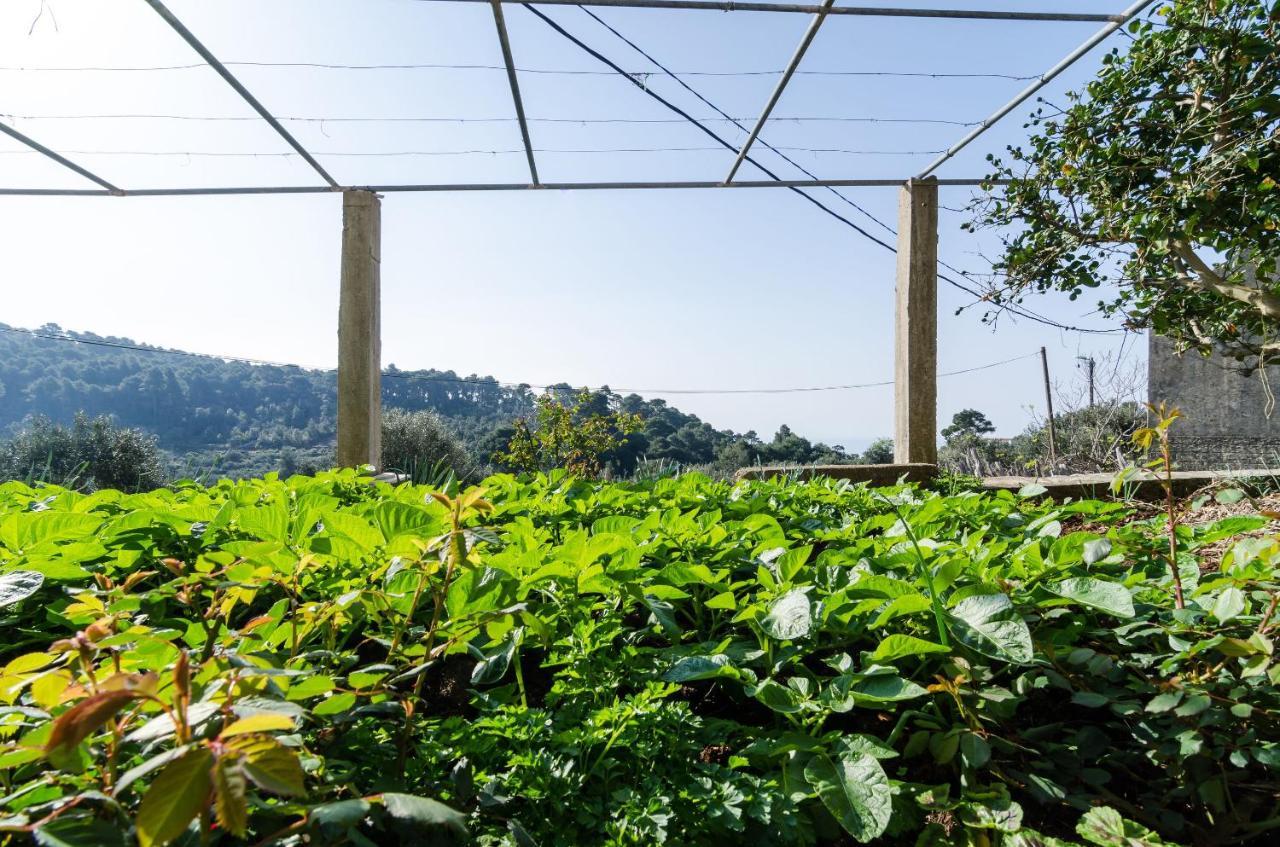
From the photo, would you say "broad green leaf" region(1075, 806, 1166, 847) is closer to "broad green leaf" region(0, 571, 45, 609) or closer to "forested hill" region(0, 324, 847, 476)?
"broad green leaf" region(0, 571, 45, 609)

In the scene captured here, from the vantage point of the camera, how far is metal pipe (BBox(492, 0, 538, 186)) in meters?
4.12

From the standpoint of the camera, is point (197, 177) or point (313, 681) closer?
point (313, 681)

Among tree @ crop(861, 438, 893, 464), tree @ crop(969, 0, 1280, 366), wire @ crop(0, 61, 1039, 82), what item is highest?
wire @ crop(0, 61, 1039, 82)

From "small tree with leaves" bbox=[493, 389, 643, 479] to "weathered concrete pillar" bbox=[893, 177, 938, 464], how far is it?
5.77 metres

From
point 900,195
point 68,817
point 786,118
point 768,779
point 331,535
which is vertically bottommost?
point 768,779

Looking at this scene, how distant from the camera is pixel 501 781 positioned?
78 centimetres

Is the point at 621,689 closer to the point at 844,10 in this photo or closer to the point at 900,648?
the point at 900,648

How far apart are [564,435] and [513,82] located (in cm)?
702

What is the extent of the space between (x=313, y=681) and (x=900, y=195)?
6.54 metres

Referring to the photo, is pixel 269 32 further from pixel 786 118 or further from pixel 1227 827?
pixel 1227 827

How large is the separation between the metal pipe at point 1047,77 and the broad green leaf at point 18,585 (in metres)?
5.57

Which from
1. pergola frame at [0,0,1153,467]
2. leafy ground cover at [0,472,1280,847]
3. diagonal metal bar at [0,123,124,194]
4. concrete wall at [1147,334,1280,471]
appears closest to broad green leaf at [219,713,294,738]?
leafy ground cover at [0,472,1280,847]

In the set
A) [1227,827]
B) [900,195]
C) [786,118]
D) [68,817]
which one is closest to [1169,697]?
[1227,827]

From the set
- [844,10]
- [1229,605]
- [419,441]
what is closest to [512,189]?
[844,10]
